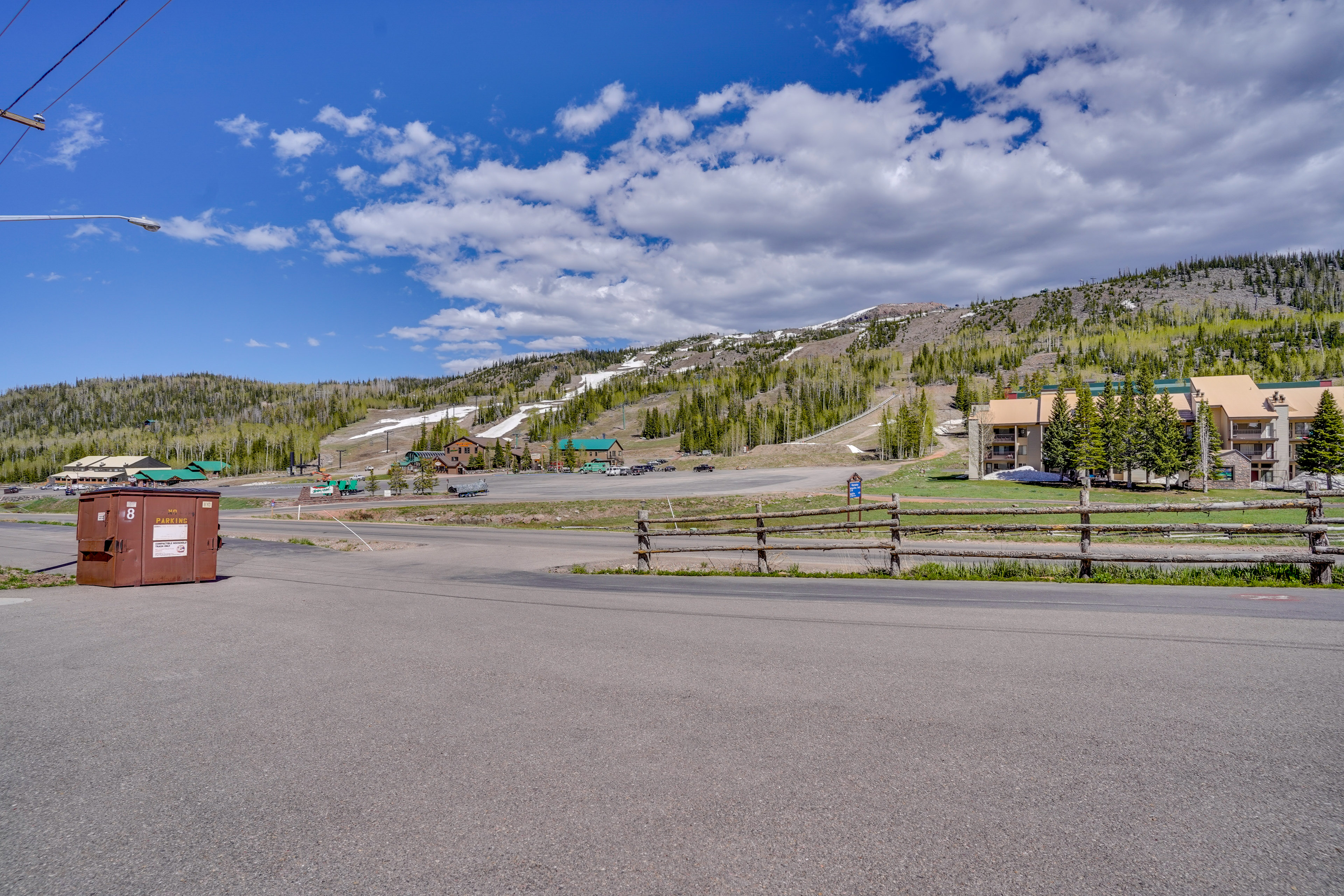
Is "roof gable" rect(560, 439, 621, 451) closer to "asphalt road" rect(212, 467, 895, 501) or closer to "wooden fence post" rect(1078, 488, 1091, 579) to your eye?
"asphalt road" rect(212, 467, 895, 501)

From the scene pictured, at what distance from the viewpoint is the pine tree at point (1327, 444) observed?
64.1 m

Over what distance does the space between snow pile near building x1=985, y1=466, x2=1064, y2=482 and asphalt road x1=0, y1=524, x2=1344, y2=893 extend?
236 feet

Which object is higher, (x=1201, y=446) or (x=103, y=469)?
(x=1201, y=446)

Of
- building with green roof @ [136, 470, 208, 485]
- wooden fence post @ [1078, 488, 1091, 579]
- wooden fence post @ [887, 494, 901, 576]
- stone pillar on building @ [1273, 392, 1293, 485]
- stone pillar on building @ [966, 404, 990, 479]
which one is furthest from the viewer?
building with green roof @ [136, 470, 208, 485]

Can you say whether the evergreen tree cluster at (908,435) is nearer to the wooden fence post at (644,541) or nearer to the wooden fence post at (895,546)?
the wooden fence post at (644,541)

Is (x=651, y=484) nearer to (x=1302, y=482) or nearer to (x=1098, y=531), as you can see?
Answer: (x=1098, y=531)

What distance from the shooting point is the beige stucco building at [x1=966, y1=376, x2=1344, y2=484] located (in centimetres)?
7306

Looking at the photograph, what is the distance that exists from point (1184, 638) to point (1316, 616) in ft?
9.18

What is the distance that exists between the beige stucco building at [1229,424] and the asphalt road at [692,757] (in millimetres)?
78444

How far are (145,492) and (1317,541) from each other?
83.8ft

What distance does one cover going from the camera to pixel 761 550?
17.2m

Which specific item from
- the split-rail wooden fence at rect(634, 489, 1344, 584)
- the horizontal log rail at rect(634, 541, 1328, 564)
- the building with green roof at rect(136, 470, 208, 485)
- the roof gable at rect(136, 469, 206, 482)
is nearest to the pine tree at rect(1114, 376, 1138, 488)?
the split-rail wooden fence at rect(634, 489, 1344, 584)

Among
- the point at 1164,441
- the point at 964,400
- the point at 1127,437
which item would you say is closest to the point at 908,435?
the point at 1127,437

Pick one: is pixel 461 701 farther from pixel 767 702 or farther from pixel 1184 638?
pixel 1184 638
